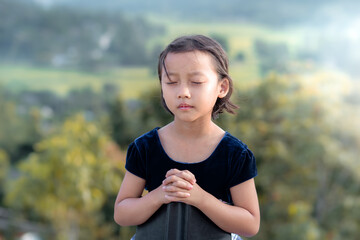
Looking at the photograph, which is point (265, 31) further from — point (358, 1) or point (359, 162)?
point (359, 162)

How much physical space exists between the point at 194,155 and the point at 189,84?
15 centimetres

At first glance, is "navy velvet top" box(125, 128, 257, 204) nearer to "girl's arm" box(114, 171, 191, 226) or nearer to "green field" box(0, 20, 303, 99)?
"girl's arm" box(114, 171, 191, 226)

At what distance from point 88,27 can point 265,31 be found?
9370 millimetres

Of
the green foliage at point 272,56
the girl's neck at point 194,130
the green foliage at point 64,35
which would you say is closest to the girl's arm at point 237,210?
the girl's neck at point 194,130

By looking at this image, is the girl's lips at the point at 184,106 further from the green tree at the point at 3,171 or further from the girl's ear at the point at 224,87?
the green tree at the point at 3,171

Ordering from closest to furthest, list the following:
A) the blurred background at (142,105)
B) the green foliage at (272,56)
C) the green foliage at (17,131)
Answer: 1. the blurred background at (142,105)
2. the green foliage at (272,56)
3. the green foliage at (17,131)

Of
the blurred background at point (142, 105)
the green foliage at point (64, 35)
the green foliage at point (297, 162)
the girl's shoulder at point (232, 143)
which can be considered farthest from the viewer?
the green foliage at point (64, 35)

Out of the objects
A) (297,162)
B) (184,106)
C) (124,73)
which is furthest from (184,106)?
(124,73)

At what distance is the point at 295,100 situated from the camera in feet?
43.1

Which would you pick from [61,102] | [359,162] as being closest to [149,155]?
[359,162]

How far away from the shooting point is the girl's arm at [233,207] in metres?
0.93

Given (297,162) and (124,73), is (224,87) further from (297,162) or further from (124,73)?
(124,73)

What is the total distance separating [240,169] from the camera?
995mm

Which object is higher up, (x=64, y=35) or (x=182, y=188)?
(x=64, y=35)
